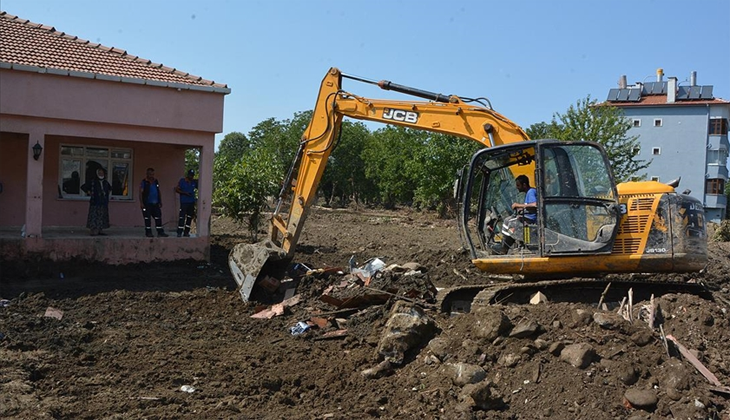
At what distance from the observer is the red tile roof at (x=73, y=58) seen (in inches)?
571

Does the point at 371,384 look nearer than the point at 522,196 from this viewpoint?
Yes

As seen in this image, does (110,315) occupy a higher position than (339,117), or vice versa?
(339,117)

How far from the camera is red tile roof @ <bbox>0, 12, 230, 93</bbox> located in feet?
47.6

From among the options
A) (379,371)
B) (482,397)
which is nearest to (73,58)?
(379,371)

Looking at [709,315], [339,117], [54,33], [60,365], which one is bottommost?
[60,365]

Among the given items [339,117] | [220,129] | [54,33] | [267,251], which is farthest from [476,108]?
[54,33]

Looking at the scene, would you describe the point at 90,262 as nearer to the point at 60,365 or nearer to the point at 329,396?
the point at 60,365

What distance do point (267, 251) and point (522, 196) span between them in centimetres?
399

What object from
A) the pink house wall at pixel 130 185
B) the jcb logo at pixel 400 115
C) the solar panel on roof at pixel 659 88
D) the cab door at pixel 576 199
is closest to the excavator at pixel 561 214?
the cab door at pixel 576 199

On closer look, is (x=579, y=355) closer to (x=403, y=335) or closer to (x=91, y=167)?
(x=403, y=335)

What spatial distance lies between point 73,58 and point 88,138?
186 centimetres

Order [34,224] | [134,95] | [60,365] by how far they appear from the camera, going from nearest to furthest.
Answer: [60,365], [34,224], [134,95]

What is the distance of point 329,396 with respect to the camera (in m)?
6.82

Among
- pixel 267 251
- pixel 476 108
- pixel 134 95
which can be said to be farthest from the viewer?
pixel 134 95
